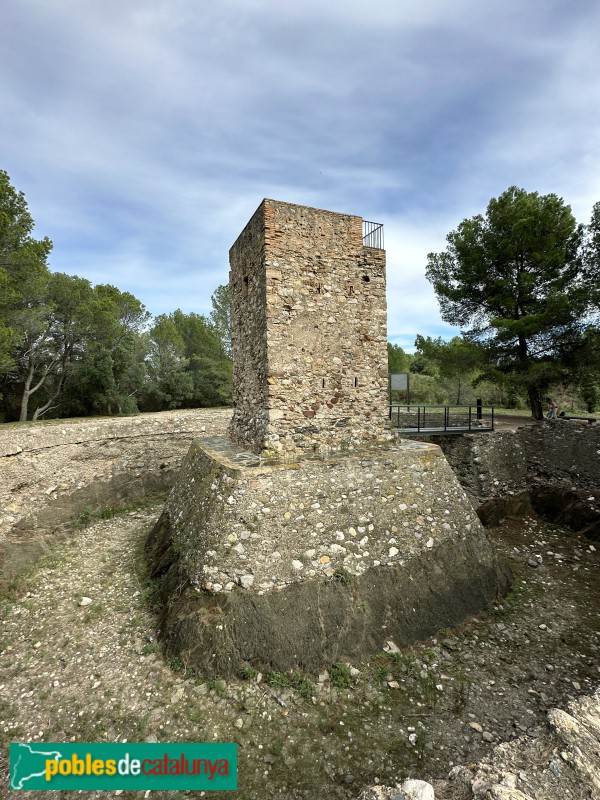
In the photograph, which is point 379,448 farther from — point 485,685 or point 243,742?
point 243,742

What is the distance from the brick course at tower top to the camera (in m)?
6.44

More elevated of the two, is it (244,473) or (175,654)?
(244,473)

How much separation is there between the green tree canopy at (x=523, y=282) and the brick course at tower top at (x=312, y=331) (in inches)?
311

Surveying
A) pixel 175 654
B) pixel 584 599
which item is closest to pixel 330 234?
pixel 175 654

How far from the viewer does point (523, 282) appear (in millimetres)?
12547

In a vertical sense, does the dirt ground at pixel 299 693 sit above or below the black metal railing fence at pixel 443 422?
below

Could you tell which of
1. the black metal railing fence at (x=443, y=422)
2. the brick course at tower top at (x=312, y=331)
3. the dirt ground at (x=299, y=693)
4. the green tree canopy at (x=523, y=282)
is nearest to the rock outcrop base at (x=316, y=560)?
the dirt ground at (x=299, y=693)

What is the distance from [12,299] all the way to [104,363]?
8.63 meters

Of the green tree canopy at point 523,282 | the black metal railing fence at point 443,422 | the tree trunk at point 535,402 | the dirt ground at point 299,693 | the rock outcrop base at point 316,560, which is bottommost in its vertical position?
the dirt ground at point 299,693

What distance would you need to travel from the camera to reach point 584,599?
7055 millimetres

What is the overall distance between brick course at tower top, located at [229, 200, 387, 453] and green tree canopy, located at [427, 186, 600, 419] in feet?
26.0

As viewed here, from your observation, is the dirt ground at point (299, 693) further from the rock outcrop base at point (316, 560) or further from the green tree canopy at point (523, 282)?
the green tree canopy at point (523, 282)

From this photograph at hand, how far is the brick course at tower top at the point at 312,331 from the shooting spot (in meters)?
6.44

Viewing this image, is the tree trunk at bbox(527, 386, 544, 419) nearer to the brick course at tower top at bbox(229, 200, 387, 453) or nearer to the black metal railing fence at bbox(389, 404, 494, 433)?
the black metal railing fence at bbox(389, 404, 494, 433)
